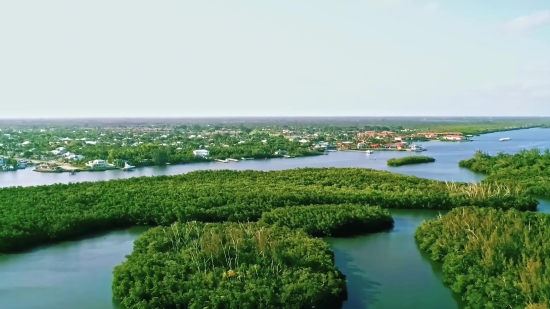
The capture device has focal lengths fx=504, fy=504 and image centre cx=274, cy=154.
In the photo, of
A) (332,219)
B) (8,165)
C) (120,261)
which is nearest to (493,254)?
(332,219)

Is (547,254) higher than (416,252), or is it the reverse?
(547,254)

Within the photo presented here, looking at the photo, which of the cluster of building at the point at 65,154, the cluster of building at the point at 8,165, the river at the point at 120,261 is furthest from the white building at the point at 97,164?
the river at the point at 120,261

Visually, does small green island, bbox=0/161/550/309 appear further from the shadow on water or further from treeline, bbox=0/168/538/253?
the shadow on water

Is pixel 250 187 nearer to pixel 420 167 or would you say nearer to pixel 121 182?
pixel 121 182

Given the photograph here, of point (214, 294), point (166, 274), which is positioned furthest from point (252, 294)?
point (166, 274)

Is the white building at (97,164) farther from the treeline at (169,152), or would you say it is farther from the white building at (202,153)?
the white building at (202,153)

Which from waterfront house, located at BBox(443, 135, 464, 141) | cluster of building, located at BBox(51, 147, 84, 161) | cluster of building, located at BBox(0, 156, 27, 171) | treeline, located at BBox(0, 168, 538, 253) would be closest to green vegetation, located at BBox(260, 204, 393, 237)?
treeline, located at BBox(0, 168, 538, 253)

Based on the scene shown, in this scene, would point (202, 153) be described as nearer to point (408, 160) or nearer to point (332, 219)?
point (408, 160)
